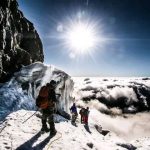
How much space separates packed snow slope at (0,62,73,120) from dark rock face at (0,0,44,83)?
1515 millimetres

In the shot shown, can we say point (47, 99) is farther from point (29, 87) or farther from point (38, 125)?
point (29, 87)

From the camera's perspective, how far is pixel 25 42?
120ft

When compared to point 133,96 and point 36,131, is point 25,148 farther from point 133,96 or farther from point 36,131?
point 133,96

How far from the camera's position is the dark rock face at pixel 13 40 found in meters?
25.2

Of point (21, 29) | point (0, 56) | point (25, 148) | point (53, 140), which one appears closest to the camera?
point (25, 148)

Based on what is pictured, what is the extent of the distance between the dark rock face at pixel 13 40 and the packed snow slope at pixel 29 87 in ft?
4.97

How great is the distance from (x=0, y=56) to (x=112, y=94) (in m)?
142

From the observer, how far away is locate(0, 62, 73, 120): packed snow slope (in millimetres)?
19453

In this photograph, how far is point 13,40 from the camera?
2950 centimetres

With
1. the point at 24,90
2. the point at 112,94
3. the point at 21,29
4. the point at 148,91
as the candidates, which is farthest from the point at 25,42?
the point at 148,91

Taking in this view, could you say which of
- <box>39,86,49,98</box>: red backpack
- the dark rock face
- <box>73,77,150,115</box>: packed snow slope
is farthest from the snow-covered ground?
<box>73,77,150,115</box>: packed snow slope

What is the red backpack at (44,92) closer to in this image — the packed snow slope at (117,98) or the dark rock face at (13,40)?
the dark rock face at (13,40)

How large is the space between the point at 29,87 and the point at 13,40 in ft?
30.1

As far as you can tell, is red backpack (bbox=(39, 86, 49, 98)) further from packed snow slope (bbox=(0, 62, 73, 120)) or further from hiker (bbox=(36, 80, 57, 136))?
packed snow slope (bbox=(0, 62, 73, 120))
